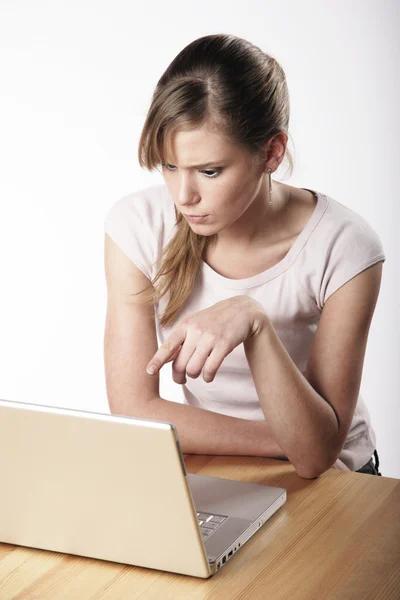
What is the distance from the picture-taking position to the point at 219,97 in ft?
4.73

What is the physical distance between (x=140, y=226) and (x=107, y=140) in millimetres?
1553

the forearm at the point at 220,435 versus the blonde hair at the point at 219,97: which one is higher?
the blonde hair at the point at 219,97

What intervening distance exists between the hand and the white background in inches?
64.3

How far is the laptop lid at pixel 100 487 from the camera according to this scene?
92 cm

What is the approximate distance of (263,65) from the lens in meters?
1.50

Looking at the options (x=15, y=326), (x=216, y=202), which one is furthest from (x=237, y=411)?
(x=15, y=326)

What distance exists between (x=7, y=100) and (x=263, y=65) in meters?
1.99

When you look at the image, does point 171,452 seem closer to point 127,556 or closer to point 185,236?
point 127,556

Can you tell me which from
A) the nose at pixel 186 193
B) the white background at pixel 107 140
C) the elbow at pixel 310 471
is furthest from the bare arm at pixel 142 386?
the white background at pixel 107 140

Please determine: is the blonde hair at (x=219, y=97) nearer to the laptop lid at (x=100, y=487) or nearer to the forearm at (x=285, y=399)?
the forearm at (x=285, y=399)

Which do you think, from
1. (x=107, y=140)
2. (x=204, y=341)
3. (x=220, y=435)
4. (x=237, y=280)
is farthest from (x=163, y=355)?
(x=107, y=140)

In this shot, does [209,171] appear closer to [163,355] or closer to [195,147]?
[195,147]

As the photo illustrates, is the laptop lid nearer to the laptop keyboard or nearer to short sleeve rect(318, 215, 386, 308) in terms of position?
the laptop keyboard

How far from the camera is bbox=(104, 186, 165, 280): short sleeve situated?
166 centimetres
